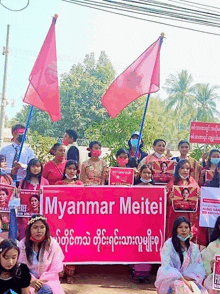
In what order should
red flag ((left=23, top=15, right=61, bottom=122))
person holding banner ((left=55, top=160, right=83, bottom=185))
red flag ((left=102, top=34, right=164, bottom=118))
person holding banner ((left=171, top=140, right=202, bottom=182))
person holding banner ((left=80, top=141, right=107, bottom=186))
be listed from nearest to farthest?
1. person holding banner ((left=55, top=160, right=83, bottom=185))
2. person holding banner ((left=80, top=141, right=107, bottom=186))
3. red flag ((left=23, top=15, right=61, bottom=122))
4. person holding banner ((left=171, top=140, right=202, bottom=182))
5. red flag ((left=102, top=34, right=164, bottom=118))

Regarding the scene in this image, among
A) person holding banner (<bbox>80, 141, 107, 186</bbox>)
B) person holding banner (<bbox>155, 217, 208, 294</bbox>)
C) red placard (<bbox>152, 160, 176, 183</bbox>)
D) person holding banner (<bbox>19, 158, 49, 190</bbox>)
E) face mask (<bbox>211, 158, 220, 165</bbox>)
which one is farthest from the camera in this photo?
face mask (<bbox>211, 158, 220, 165</bbox>)

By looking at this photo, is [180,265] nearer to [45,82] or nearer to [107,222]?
[107,222]

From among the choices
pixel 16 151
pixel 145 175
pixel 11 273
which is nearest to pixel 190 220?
pixel 145 175

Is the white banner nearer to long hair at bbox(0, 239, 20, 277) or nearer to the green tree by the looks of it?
long hair at bbox(0, 239, 20, 277)

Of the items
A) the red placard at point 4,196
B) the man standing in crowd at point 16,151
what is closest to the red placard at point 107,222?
the red placard at point 4,196

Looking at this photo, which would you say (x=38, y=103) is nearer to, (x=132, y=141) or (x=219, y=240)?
(x=132, y=141)

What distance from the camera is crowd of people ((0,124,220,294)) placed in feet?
14.3

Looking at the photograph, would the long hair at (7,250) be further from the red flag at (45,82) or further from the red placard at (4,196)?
the red flag at (45,82)

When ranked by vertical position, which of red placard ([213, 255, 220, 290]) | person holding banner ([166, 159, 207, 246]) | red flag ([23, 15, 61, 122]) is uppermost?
red flag ([23, 15, 61, 122])

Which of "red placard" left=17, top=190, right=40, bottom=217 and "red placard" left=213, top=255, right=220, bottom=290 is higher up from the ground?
"red placard" left=17, top=190, right=40, bottom=217

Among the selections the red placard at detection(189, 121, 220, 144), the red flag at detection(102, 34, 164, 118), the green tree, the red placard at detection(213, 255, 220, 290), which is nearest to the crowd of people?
the red placard at detection(213, 255, 220, 290)

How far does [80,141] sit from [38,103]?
29390 millimetres

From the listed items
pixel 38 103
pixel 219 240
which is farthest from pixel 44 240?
pixel 38 103

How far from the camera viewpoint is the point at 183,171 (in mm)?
5691
